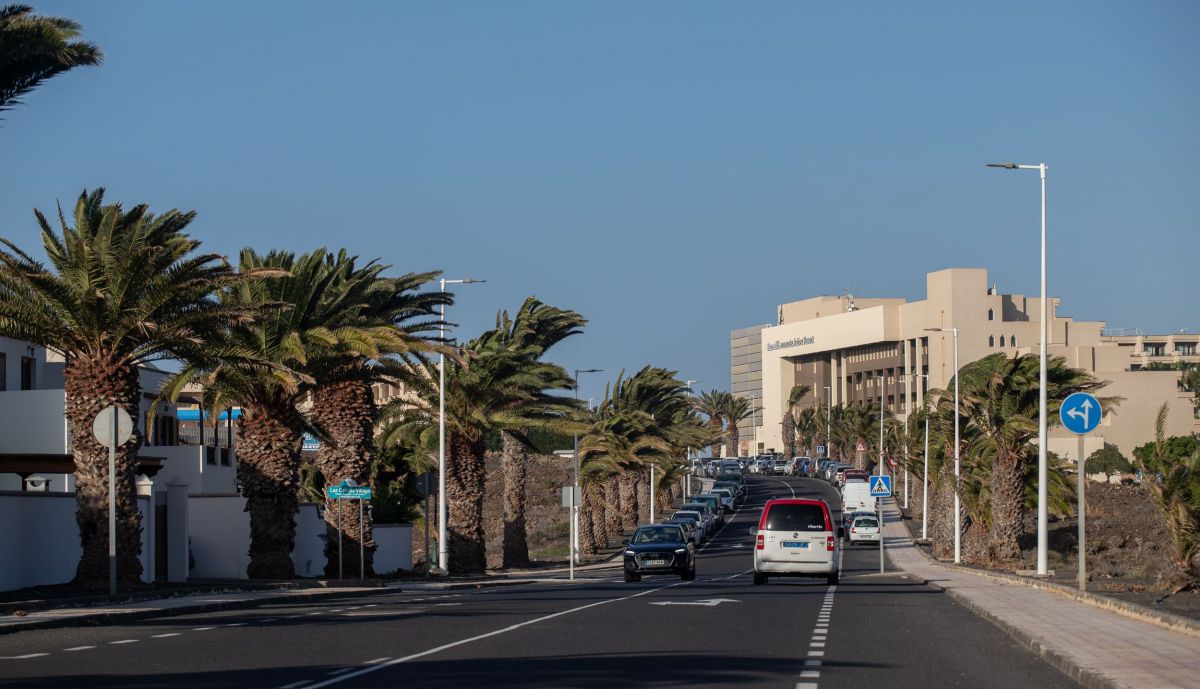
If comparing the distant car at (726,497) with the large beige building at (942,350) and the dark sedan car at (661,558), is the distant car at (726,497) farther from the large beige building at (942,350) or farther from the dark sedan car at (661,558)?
the dark sedan car at (661,558)

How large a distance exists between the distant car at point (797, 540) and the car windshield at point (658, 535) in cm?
988

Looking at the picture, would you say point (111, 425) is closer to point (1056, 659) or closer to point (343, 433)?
point (343, 433)

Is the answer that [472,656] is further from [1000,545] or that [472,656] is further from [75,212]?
[1000,545]

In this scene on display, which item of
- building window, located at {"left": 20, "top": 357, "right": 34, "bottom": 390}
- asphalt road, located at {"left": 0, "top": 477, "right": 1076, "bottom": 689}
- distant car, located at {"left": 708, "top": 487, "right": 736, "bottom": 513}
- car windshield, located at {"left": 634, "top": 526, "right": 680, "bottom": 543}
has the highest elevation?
building window, located at {"left": 20, "top": 357, "right": 34, "bottom": 390}

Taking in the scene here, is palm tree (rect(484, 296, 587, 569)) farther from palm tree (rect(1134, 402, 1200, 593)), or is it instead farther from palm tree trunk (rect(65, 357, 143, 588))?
palm tree (rect(1134, 402, 1200, 593))

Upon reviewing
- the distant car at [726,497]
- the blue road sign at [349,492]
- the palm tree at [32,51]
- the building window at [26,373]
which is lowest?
the distant car at [726,497]

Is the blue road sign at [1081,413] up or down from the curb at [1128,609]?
up

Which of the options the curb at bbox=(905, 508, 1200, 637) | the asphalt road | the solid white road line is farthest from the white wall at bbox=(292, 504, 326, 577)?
the curb at bbox=(905, 508, 1200, 637)

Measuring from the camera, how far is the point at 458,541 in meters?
47.8

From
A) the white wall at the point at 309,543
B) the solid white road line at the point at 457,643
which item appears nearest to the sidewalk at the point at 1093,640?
the solid white road line at the point at 457,643

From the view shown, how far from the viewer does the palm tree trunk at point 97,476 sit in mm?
28625

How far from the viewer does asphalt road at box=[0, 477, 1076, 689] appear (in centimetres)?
1339

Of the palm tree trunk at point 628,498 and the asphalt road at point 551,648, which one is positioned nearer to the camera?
the asphalt road at point 551,648

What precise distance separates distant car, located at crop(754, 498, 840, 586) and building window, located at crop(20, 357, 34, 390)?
28.7 metres
